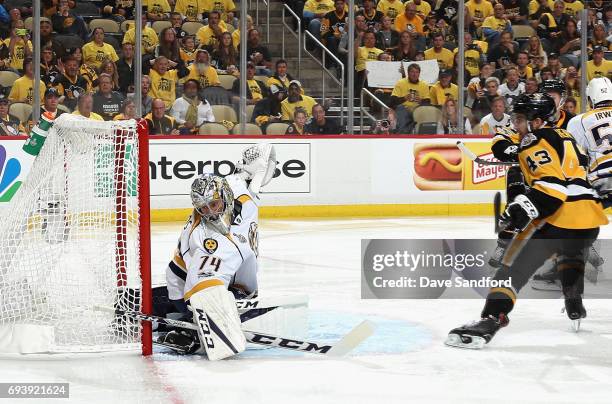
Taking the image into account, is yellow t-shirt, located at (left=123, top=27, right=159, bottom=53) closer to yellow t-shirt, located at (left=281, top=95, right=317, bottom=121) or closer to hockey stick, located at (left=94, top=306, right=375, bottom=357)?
yellow t-shirt, located at (left=281, top=95, right=317, bottom=121)

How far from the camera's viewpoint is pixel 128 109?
34.4ft

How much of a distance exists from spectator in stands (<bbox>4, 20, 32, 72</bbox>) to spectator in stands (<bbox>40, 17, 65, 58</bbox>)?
0.13 metres

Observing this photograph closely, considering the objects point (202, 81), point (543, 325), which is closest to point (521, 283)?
point (543, 325)

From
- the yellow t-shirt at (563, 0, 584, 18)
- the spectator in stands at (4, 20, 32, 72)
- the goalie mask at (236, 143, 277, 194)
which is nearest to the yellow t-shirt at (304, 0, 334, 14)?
the yellow t-shirt at (563, 0, 584, 18)

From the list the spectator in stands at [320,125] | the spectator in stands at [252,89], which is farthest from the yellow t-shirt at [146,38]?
the spectator in stands at [320,125]

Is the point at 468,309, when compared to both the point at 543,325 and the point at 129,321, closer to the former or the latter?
the point at 543,325

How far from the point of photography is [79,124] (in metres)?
5.36

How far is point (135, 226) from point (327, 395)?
4.45 ft

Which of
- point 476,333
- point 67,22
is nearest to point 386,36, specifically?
point 67,22

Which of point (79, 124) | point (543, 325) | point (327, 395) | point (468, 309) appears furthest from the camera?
point (468, 309)

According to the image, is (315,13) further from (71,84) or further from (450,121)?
(71,84)

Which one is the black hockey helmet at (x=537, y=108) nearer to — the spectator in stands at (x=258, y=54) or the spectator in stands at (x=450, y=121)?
the spectator in stands at (x=258, y=54)

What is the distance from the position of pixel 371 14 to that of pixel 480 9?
3.81ft

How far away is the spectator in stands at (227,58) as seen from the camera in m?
11.0
